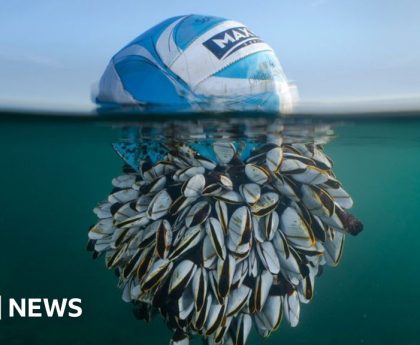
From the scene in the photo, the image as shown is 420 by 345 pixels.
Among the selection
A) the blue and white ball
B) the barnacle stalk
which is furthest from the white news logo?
the blue and white ball

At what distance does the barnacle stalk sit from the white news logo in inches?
123

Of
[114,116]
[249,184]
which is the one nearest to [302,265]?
[249,184]

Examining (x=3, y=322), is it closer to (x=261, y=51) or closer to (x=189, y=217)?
(x=189, y=217)

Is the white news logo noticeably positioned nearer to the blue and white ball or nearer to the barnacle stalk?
the barnacle stalk

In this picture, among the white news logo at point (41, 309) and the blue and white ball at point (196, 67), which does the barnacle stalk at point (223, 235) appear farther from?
the white news logo at point (41, 309)

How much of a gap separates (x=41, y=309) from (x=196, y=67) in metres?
4.83

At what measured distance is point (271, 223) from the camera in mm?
3279

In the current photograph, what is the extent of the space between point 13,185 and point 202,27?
11436 mm

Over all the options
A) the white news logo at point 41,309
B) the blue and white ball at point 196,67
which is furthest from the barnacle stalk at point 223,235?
the white news logo at point 41,309

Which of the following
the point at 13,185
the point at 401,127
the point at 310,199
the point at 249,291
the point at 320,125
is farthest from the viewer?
the point at 13,185

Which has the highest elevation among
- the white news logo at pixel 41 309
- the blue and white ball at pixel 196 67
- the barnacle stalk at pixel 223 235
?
the blue and white ball at pixel 196 67

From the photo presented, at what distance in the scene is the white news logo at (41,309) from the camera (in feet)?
20.7

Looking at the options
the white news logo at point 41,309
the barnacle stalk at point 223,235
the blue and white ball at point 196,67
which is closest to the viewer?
the barnacle stalk at point 223,235

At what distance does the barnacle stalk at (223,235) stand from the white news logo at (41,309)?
10.2 feet
